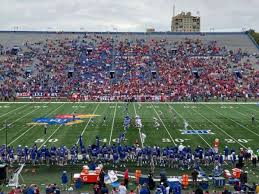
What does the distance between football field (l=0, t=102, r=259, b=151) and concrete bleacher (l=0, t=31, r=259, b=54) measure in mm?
25452

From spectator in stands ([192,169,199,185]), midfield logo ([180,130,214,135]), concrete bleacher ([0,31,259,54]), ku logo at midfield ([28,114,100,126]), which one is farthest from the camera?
concrete bleacher ([0,31,259,54])

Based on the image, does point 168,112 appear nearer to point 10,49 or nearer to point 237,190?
point 237,190

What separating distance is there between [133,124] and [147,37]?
4053 cm

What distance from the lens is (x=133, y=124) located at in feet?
100

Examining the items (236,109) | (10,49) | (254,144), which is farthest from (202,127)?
(10,49)

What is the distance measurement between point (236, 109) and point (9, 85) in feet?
87.2

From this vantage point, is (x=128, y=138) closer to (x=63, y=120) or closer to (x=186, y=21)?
(x=63, y=120)

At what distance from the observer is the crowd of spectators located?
51.1 meters

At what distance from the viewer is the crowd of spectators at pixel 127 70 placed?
51094 mm

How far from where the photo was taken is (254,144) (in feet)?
79.1

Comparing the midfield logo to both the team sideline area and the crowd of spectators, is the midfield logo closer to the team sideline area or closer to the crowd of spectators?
the team sideline area

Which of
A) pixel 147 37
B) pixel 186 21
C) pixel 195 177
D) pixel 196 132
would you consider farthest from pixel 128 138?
pixel 186 21

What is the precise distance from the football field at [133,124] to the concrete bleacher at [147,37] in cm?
2545

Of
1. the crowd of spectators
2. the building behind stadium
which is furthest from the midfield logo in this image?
the building behind stadium
